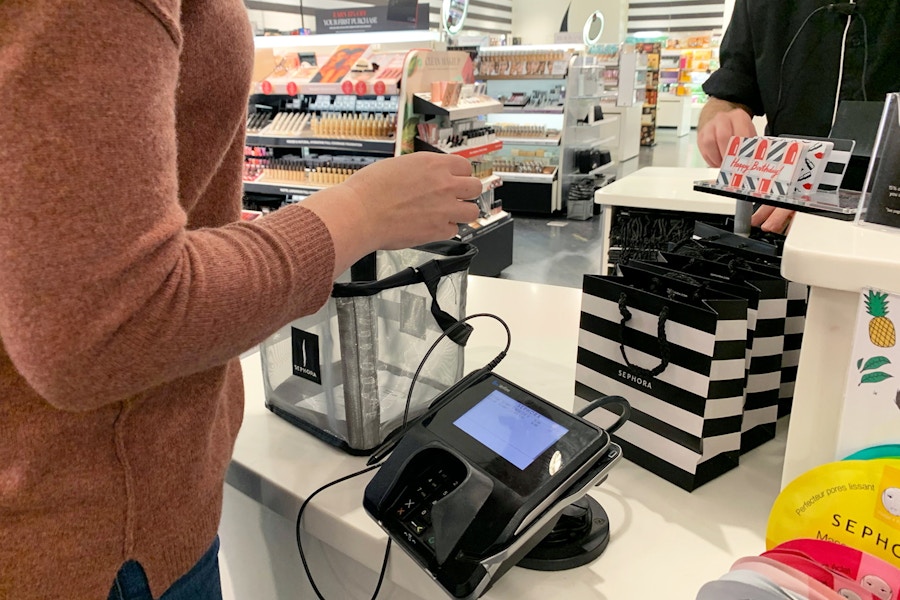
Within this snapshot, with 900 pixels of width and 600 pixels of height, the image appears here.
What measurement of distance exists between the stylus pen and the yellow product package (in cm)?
42

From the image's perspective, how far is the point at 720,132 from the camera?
1301 mm

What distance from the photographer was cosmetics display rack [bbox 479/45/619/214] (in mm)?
7039

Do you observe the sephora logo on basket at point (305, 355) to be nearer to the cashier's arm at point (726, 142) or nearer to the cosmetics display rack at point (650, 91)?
the cashier's arm at point (726, 142)

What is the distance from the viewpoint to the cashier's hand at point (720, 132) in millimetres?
1281

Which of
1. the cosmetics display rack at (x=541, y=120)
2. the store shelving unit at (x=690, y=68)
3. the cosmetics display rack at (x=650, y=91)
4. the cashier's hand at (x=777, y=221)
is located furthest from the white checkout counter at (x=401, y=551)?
the store shelving unit at (x=690, y=68)

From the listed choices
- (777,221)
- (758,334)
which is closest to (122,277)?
(758,334)

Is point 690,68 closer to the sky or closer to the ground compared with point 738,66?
closer to the sky

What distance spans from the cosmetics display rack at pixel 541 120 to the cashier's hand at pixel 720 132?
18.9 feet

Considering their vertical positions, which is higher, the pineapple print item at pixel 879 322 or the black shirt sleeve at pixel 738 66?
the black shirt sleeve at pixel 738 66

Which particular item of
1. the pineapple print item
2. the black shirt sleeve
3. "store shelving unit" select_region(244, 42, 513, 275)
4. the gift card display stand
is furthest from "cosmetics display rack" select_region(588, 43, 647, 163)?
the pineapple print item

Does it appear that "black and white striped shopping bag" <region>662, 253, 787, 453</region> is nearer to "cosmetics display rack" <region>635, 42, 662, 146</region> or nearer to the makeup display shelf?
the makeup display shelf

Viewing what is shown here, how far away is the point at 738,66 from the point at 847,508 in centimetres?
130

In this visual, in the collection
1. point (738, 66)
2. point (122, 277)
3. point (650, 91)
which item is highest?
point (650, 91)

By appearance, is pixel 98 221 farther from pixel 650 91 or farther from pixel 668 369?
pixel 650 91
